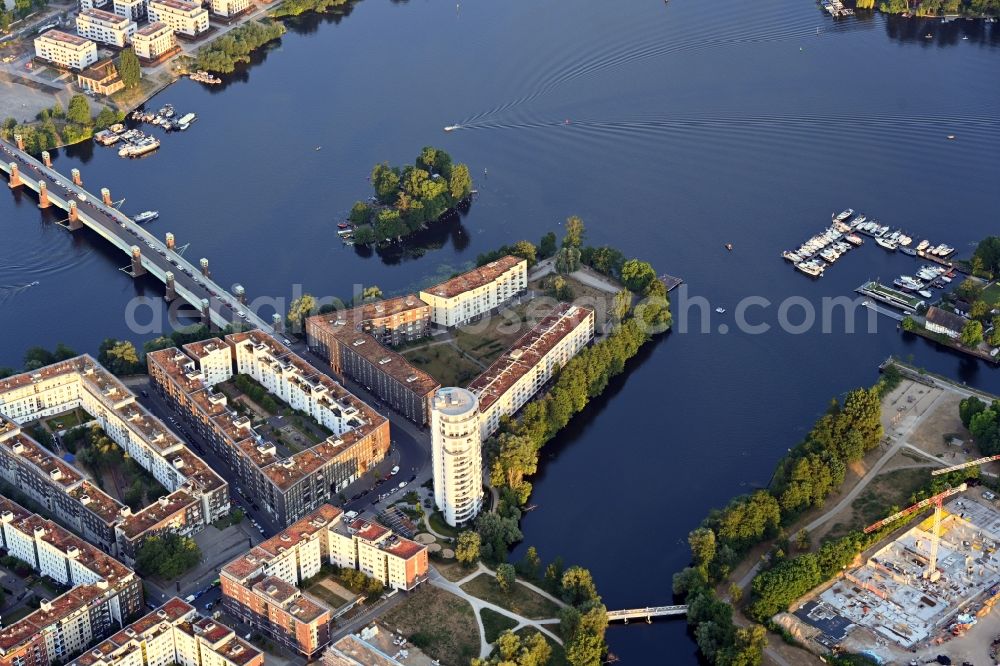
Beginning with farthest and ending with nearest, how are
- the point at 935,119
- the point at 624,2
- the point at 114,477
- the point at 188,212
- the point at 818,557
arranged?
1. the point at 624,2
2. the point at 935,119
3. the point at 188,212
4. the point at 114,477
5. the point at 818,557

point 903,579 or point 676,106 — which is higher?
point 676,106

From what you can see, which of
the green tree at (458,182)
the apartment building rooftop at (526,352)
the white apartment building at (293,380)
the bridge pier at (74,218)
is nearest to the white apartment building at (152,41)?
the bridge pier at (74,218)

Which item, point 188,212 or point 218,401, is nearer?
point 218,401

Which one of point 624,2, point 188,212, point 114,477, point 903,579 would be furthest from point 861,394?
point 624,2

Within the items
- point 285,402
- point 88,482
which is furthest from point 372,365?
point 88,482

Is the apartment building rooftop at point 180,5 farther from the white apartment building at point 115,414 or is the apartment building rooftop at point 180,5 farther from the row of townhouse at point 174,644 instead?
the row of townhouse at point 174,644

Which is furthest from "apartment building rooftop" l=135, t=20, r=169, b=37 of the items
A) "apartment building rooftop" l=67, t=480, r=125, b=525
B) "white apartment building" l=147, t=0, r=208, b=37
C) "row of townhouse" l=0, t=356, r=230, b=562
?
"apartment building rooftop" l=67, t=480, r=125, b=525

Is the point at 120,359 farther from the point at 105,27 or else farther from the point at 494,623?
the point at 105,27

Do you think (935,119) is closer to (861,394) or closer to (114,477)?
(861,394)
